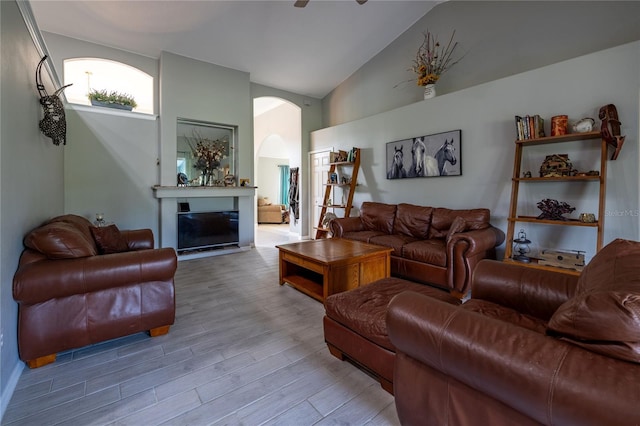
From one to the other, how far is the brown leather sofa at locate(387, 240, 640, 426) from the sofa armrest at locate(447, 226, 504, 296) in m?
1.60

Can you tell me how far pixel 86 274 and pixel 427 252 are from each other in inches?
124

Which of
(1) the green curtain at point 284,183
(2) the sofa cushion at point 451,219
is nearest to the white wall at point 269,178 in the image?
(1) the green curtain at point 284,183

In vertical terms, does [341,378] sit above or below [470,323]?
below

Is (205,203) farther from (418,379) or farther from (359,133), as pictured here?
(418,379)

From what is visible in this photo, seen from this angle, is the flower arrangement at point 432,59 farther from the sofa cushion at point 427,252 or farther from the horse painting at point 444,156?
the sofa cushion at point 427,252

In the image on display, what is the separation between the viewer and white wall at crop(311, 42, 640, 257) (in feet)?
9.03

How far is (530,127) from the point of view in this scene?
3145 mm

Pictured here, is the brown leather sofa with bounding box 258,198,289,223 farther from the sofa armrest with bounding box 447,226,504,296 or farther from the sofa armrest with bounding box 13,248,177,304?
the sofa armrest with bounding box 13,248,177,304

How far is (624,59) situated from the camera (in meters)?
2.73

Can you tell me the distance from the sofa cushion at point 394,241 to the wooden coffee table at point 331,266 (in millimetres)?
463

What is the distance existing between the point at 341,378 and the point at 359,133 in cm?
468

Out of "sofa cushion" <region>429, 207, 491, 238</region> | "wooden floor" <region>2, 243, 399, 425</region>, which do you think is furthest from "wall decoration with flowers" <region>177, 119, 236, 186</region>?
"sofa cushion" <region>429, 207, 491, 238</region>

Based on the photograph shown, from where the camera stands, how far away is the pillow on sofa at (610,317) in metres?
0.79

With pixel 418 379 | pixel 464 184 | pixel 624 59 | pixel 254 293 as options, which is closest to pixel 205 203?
pixel 254 293
